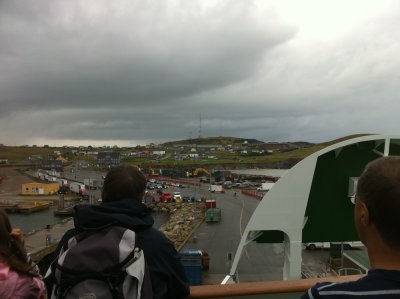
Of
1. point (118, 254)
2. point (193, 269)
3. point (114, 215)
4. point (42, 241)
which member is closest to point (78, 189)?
point (42, 241)

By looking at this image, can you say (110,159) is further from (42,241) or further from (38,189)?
(42,241)

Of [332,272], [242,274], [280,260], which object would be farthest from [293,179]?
[280,260]

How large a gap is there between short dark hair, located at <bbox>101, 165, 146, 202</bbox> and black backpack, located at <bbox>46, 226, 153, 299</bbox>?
0.27 metres

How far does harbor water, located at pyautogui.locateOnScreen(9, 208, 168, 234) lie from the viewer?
49.1 metres

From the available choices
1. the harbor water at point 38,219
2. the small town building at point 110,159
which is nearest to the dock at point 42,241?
the harbor water at point 38,219

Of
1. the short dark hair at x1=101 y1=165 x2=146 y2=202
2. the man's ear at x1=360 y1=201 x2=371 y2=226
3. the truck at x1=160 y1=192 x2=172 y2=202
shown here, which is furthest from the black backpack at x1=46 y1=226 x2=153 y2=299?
the truck at x1=160 y1=192 x2=172 y2=202

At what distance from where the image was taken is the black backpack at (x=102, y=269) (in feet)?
6.12

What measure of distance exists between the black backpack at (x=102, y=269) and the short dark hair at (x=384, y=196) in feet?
3.68

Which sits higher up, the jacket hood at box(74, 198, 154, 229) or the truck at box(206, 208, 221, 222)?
the jacket hood at box(74, 198, 154, 229)

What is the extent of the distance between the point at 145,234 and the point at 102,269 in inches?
13.9

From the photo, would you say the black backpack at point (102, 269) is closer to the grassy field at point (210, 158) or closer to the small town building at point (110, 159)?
the small town building at point (110, 159)

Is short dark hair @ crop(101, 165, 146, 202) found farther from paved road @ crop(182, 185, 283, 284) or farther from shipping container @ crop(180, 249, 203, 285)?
paved road @ crop(182, 185, 283, 284)

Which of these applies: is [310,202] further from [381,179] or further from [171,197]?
[171,197]

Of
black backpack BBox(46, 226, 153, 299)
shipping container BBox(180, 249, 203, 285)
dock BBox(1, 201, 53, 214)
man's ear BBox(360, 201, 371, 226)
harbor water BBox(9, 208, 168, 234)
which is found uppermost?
man's ear BBox(360, 201, 371, 226)
